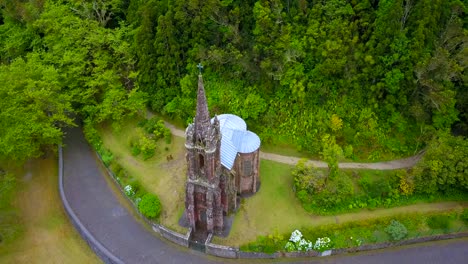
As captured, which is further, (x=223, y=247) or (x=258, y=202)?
(x=258, y=202)

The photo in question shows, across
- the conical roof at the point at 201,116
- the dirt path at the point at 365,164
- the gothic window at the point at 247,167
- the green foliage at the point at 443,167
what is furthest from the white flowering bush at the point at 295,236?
the conical roof at the point at 201,116

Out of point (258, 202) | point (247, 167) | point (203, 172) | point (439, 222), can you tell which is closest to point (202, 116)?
point (203, 172)

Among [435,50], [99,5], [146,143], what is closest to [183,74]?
[146,143]

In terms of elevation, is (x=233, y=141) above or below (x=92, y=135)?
above

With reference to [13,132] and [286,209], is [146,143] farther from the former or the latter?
[286,209]

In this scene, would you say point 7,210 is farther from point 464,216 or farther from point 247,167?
point 464,216

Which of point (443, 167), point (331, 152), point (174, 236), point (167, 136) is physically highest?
point (331, 152)

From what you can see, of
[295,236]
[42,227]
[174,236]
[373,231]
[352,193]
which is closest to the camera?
[295,236]

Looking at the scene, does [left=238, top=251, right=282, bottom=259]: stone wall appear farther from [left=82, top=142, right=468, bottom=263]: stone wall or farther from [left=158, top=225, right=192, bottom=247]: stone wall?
[left=158, top=225, right=192, bottom=247]: stone wall
